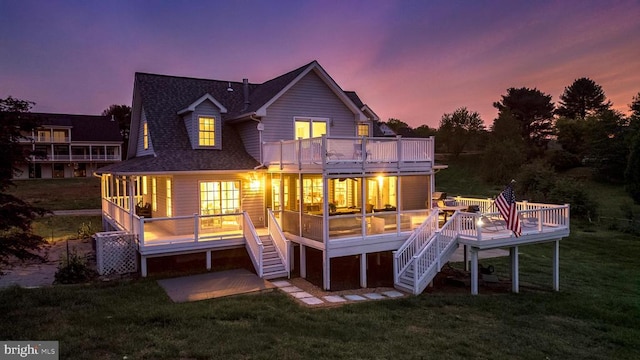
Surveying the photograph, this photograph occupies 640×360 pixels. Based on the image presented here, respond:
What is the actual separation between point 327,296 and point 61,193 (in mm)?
37405

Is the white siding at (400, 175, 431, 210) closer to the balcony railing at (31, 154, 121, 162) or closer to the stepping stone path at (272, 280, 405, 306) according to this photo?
the stepping stone path at (272, 280, 405, 306)

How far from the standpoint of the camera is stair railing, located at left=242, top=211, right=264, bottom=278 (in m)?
14.4

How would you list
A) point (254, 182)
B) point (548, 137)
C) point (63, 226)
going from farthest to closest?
point (548, 137), point (63, 226), point (254, 182)

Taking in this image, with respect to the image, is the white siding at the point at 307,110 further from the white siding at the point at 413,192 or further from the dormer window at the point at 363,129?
the white siding at the point at 413,192

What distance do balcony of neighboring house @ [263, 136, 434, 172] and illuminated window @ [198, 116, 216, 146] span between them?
343 cm

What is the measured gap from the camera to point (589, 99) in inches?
2901

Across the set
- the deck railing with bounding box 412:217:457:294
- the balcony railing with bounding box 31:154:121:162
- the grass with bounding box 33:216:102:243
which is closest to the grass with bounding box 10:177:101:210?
the grass with bounding box 33:216:102:243

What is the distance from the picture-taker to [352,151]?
1441cm

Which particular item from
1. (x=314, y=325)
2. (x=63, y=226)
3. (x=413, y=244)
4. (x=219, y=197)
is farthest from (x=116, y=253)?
(x=63, y=226)

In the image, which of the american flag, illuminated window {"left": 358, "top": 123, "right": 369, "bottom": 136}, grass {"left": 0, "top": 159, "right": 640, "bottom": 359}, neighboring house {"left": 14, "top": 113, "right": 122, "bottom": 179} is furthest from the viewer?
neighboring house {"left": 14, "top": 113, "right": 122, "bottom": 179}

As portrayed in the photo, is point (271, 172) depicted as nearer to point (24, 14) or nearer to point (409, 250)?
point (409, 250)

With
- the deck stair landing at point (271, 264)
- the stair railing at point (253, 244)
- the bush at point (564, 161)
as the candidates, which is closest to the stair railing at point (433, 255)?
the deck stair landing at point (271, 264)

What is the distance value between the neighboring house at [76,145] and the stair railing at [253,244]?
51891 mm

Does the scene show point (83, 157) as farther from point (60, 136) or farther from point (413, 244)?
point (413, 244)
